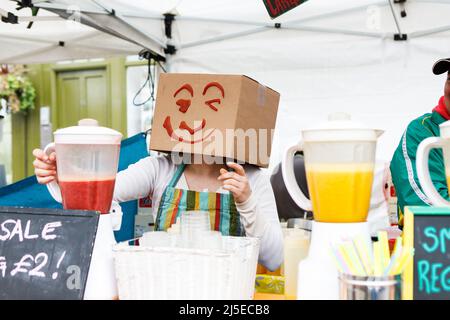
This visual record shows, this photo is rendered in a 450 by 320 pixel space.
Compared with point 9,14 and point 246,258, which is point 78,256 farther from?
point 9,14

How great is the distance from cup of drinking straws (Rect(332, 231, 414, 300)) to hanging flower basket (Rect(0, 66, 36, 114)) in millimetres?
4745

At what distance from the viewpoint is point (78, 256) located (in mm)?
928

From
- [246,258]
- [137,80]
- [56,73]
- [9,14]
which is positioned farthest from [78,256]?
[56,73]

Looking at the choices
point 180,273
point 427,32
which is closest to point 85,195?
point 180,273

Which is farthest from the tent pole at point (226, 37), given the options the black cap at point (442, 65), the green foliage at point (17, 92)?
the green foliage at point (17, 92)

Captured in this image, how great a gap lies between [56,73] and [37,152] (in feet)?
13.5

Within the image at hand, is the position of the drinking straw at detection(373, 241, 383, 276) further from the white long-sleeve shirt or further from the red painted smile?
the red painted smile

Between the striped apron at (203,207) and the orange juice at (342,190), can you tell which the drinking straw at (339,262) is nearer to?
the orange juice at (342,190)

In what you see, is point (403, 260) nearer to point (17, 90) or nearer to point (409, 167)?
point (409, 167)

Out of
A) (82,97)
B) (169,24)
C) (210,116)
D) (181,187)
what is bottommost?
(181,187)

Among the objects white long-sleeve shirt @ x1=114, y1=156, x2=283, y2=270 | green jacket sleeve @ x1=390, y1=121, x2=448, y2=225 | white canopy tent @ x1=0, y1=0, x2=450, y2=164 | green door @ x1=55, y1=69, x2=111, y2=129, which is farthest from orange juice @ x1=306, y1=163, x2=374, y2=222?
green door @ x1=55, y1=69, x2=111, y2=129

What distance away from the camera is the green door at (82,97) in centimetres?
470

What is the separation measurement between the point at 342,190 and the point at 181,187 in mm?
837

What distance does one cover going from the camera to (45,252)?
0.94 meters
